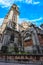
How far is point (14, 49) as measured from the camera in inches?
566

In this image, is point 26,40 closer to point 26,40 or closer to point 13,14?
point 26,40

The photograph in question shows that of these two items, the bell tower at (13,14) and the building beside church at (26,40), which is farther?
the bell tower at (13,14)

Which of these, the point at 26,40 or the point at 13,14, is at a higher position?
the point at 13,14

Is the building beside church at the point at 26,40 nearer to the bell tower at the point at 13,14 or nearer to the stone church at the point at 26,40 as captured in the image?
the stone church at the point at 26,40

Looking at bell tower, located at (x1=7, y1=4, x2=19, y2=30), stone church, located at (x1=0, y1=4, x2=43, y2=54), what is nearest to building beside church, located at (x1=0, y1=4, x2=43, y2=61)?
stone church, located at (x1=0, y1=4, x2=43, y2=54)

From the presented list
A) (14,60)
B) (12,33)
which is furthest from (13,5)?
(14,60)

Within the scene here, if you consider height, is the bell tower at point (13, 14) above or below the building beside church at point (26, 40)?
above

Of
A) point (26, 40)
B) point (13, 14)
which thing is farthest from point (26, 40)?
point (13, 14)

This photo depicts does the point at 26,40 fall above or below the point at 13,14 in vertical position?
below

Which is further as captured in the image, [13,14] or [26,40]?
[13,14]

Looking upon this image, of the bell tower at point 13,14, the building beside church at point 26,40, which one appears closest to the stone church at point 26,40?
the building beside church at point 26,40

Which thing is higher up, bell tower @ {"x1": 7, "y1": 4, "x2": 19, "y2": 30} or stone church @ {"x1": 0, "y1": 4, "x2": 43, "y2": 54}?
bell tower @ {"x1": 7, "y1": 4, "x2": 19, "y2": 30}

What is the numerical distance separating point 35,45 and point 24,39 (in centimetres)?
206

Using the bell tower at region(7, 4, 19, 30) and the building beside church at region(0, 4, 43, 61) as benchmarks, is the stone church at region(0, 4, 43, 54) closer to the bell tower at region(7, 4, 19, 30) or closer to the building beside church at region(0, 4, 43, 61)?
the building beside church at region(0, 4, 43, 61)
